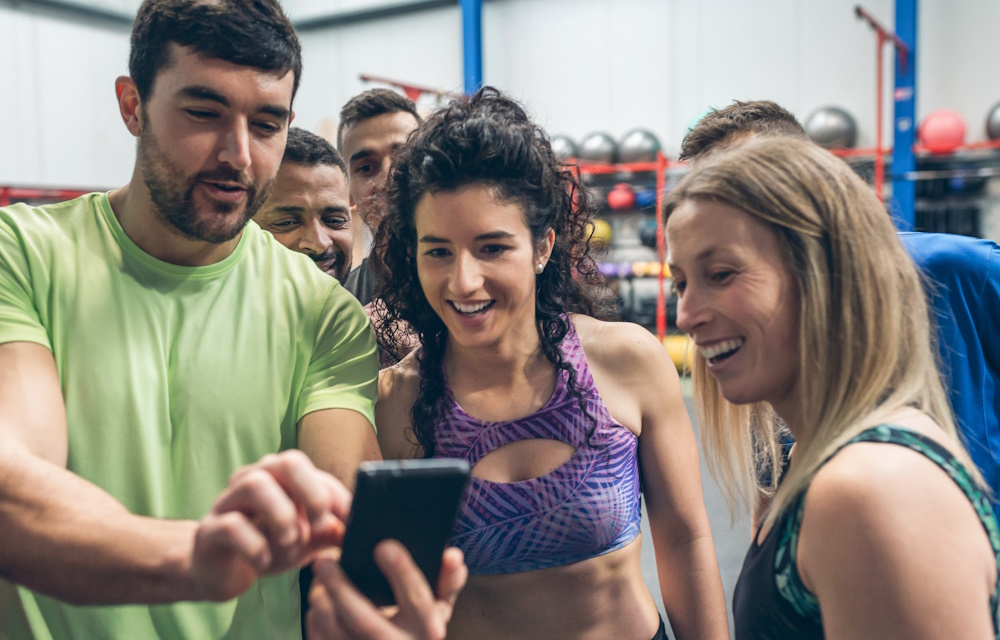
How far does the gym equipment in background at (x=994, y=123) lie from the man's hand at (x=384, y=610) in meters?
7.57

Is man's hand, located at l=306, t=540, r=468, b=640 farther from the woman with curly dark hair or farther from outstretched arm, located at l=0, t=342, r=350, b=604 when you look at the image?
the woman with curly dark hair

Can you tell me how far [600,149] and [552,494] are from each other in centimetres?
715

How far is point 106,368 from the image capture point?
3.87 feet

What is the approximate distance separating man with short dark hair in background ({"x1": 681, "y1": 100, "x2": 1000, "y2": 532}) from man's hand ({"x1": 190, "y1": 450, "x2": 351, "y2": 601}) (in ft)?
4.20

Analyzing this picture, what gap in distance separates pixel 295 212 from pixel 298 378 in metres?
0.91

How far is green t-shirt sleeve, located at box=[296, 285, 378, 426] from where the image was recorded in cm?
129

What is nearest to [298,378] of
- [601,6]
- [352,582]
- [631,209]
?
[352,582]

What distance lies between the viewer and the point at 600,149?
8258mm

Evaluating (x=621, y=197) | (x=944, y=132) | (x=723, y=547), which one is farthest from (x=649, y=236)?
(x=723, y=547)

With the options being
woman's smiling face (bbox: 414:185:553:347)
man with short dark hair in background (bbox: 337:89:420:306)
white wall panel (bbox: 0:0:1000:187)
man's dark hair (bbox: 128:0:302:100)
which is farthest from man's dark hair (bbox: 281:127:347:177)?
white wall panel (bbox: 0:0:1000:187)

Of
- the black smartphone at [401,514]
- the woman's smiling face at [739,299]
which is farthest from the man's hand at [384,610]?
the woman's smiling face at [739,299]

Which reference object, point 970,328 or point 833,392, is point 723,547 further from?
point 833,392

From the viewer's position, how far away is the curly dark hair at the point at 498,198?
1.56m

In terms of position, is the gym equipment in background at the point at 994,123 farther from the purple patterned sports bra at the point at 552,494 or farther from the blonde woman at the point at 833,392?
the blonde woman at the point at 833,392
